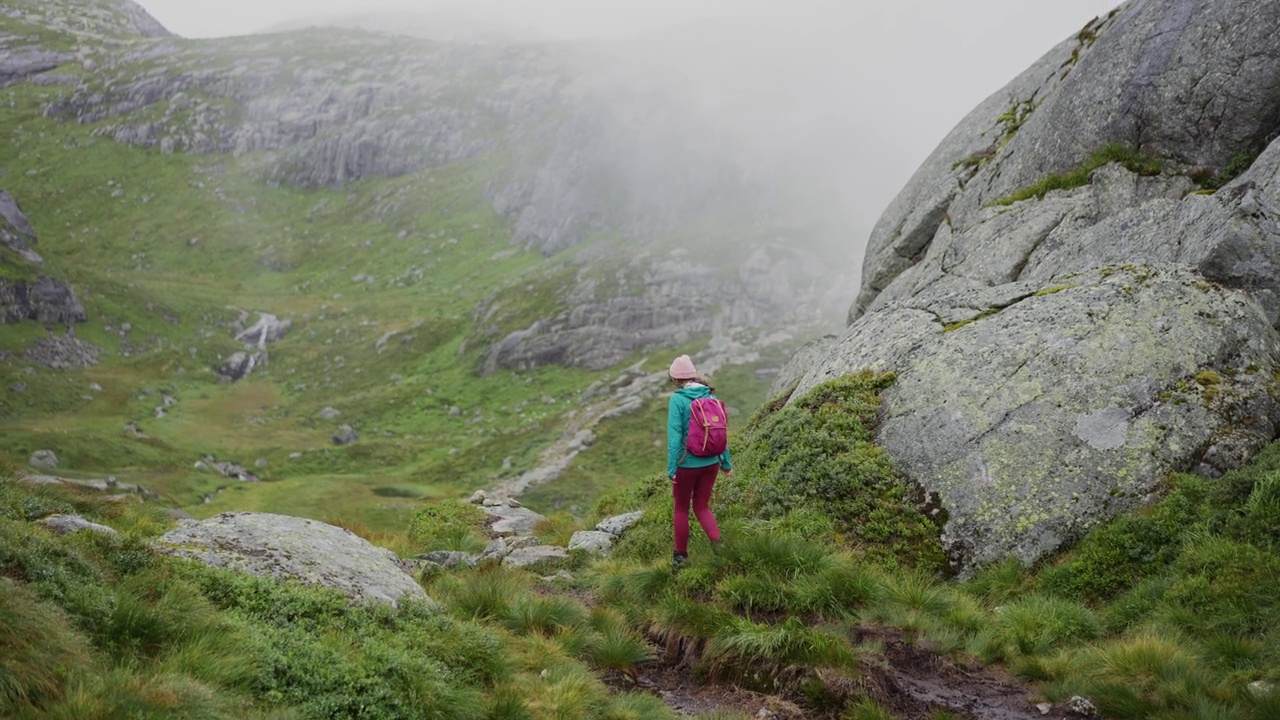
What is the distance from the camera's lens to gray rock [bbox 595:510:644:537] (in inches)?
745

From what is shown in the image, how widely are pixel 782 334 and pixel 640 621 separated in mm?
106927

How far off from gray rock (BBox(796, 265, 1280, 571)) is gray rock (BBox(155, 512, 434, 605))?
10.3m

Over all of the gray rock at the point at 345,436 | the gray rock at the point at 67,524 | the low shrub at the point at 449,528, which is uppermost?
the gray rock at the point at 67,524

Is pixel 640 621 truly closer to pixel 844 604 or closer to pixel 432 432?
pixel 844 604

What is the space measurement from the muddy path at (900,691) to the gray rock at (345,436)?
8532cm

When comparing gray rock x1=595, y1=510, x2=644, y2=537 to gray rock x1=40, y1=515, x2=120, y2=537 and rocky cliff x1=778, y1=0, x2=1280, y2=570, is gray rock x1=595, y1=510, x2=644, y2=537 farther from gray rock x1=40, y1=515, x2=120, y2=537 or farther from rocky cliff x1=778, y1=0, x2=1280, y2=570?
gray rock x1=40, y1=515, x2=120, y2=537

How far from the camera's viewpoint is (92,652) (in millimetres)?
6645

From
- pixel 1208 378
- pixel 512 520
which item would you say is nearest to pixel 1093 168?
pixel 1208 378

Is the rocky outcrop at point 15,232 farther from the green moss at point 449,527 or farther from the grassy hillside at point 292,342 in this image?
the green moss at point 449,527

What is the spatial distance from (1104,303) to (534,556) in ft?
47.3

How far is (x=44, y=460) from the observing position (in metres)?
64.5

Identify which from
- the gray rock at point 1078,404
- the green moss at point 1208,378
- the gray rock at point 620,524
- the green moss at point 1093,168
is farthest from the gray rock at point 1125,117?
the gray rock at point 620,524

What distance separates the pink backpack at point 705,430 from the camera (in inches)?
516

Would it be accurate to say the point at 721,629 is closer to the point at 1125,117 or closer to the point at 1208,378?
the point at 1208,378
